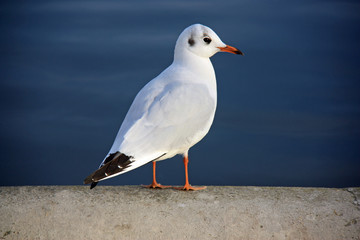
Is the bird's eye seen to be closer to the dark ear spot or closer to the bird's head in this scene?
the bird's head

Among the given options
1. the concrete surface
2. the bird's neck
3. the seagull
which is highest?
the bird's neck

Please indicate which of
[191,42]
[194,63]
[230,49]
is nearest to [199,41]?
[191,42]

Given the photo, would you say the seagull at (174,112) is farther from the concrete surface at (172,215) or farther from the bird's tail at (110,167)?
the concrete surface at (172,215)

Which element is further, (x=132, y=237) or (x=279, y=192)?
(x=279, y=192)

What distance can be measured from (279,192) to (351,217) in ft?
2.71

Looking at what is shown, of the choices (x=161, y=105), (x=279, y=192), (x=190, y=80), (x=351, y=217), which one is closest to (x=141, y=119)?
(x=161, y=105)

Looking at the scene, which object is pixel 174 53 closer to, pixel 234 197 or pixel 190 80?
pixel 190 80

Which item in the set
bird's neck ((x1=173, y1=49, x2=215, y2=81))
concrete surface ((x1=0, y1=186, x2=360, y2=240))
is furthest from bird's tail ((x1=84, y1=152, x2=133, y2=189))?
bird's neck ((x1=173, y1=49, x2=215, y2=81))

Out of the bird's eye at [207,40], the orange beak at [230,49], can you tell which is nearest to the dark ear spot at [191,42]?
the bird's eye at [207,40]

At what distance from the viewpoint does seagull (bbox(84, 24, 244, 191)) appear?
5.41 metres

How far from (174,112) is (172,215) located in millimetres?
1028

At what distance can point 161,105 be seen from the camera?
5.66 metres

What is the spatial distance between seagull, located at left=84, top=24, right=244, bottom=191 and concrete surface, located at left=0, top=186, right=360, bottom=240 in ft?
1.42

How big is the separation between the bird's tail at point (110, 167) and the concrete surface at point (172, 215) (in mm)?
553
